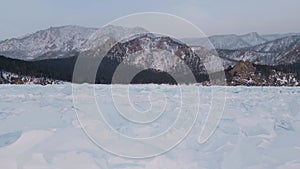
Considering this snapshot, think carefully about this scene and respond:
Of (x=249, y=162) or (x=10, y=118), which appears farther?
(x=10, y=118)

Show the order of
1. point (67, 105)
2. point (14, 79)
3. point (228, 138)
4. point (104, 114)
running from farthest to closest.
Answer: point (14, 79) < point (67, 105) < point (104, 114) < point (228, 138)

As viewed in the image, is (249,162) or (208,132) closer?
(249,162)

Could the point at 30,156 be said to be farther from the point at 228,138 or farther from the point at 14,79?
the point at 14,79

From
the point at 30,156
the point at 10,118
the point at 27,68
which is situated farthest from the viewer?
the point at 27,68

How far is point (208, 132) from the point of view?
7320mm

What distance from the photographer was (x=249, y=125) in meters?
8.12

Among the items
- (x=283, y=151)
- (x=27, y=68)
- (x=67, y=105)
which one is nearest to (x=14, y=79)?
(x=27, y=68)

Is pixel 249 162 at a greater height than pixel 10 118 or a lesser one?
lesser

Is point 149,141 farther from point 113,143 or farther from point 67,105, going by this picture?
point 67,105

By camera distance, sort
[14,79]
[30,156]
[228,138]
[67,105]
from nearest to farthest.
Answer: [30,156] < [228,138] < [67,105] < [14,79]

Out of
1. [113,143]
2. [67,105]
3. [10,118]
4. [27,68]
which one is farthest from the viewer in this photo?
[27,68]

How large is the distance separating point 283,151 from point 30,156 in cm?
427

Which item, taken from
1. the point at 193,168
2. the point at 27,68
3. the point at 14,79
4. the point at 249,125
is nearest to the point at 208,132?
the point at 249,125

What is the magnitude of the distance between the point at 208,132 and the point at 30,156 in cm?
356
